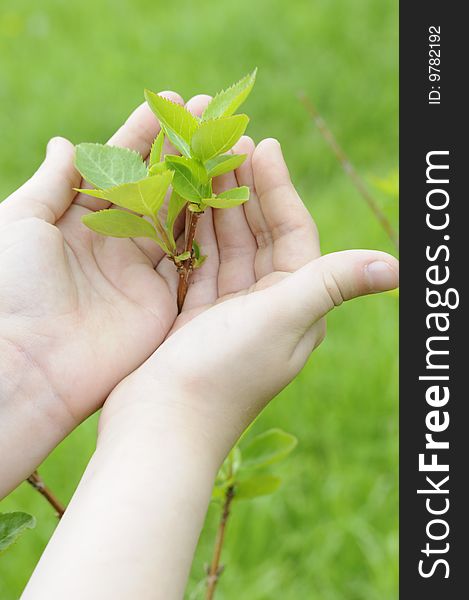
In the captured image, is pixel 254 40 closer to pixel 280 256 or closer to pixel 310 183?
pixel 310 183

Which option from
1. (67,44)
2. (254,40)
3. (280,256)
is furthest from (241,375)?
(67,44)

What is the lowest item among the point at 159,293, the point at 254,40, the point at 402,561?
the point at 402,561

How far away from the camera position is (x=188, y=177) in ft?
3.04

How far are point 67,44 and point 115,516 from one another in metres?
3.26

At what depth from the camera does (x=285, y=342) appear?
0.90 m

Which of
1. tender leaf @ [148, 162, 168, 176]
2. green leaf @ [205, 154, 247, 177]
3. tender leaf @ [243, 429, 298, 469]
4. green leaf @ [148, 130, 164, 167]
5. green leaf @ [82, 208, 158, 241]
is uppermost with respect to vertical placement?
green leaf @ [148, 130, 164, 167]

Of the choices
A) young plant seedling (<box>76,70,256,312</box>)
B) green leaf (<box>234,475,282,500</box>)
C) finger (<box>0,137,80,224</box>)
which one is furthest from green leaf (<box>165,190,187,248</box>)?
green leaf (<box>234,475,282,500</box>)

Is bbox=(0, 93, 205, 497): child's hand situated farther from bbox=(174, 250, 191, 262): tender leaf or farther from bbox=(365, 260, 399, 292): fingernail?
bbox=(365, 260, 399, 292): fingernail

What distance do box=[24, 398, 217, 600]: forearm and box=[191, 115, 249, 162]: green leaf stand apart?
31 cm

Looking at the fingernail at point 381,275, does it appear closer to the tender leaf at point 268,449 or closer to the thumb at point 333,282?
the thumb at point 333,282

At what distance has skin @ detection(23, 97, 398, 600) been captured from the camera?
0.74 m

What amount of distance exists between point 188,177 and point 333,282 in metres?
0.21

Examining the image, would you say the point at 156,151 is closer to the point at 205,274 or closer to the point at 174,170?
the point at 174,170

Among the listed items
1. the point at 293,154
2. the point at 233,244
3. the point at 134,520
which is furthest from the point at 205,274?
the point at 293,154
